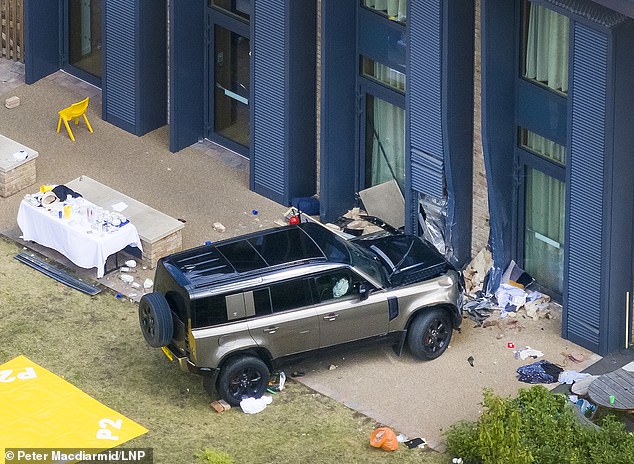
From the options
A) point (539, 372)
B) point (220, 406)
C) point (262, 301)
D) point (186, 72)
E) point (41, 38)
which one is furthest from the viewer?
point (41, 38)

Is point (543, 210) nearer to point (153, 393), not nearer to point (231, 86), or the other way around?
point (153, 393)

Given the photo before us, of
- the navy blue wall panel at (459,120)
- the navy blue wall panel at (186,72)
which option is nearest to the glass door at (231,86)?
the navy blue wall panel at (186,72)

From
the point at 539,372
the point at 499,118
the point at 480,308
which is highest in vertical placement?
the point at 499,118

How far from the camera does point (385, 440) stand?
25.1m

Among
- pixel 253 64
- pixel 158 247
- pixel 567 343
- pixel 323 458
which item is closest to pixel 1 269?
pixel 158 247

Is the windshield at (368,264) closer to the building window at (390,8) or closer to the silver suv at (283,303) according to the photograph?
the silver suv at (283,303)

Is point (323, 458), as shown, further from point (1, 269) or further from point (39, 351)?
point (1, 269)

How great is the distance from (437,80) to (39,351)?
724cm

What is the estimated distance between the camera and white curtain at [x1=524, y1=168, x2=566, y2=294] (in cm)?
2800

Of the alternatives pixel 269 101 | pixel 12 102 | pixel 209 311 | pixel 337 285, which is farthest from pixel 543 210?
pixel 12 102

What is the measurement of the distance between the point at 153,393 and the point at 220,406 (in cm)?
111

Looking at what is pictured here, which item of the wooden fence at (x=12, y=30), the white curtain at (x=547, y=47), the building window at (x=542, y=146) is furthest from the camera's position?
the wooden fence at (x=12, y=30)

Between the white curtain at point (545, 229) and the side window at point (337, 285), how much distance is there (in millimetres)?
3593

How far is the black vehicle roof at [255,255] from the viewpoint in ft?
84.5
